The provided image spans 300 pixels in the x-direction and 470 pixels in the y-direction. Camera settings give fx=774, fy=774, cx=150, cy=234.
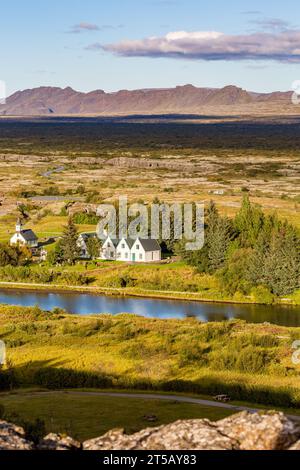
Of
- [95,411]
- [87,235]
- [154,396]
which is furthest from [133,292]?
[95,411]

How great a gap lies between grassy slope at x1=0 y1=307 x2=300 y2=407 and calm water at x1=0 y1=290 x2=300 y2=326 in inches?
315

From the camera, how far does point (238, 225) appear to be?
91438mm

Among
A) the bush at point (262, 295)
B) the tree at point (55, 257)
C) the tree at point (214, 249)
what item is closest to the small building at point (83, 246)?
the tree at point (55, 257)

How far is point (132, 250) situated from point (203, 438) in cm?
7011

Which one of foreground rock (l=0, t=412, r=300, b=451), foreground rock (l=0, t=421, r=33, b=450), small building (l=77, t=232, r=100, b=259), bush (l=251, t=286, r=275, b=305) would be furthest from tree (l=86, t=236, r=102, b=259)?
foreground rock (l=0, t=412, r=300, b=451)

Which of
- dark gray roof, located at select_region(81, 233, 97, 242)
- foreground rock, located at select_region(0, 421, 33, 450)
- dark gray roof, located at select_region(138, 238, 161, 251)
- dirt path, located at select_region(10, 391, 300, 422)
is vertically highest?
foreground rock, located at select_region(0, 421, 33, 450)

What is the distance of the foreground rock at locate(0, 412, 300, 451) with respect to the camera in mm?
18641

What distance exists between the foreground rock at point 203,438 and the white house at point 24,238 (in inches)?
2927

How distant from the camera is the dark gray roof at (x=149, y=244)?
289ft

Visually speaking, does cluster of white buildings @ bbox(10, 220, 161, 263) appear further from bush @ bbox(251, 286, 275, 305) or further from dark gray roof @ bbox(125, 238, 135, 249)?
bush @ bbox(251, 286, 275, 305)

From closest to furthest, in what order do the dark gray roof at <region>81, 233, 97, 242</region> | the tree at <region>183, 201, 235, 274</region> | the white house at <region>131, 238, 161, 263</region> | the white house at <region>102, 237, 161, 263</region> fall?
the tree at <region>183, 201, 235, 274</region>, the white house at <region>131, 238, 161, 263</region>, the white house at <region>102, 237, 161, 263</region>, the dark gray roof at <region>81, 233, 97, 242</region>

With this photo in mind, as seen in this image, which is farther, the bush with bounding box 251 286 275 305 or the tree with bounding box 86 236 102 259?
the tree with bounding box 86 236 102 259

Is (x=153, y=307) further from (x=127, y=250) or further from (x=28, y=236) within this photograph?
(x=28, y=236)

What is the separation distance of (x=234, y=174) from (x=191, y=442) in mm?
159284
